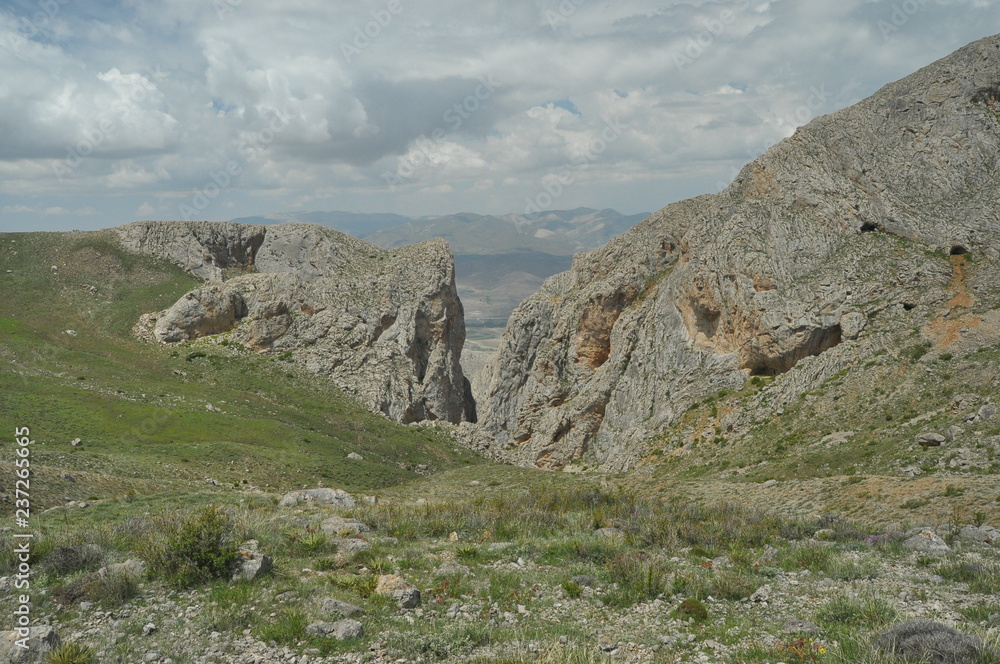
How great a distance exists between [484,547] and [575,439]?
47015mm

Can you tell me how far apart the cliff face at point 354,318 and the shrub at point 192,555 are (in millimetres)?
59227

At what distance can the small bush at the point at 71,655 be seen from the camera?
1005 centimetres

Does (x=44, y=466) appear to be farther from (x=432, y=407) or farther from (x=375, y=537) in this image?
(x=432, y=407)

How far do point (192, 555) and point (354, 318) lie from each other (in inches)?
2684

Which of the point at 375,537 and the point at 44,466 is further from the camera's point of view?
the point at 44,466

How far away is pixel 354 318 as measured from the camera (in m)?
80.8

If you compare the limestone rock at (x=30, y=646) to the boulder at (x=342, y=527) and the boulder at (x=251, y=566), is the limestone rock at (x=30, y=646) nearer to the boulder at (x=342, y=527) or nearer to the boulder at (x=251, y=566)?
the boulder at (x=251, y=566)

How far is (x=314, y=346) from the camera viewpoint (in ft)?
258

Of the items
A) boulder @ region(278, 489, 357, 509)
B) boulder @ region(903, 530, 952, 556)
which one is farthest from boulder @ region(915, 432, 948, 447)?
boulder @ region(278, 489, 357, 509)

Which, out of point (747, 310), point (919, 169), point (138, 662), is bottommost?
point (138, 662)

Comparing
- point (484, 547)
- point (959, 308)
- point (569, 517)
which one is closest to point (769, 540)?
point (569, 517)

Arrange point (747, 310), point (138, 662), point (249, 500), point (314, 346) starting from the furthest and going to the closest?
1. point (314, 346)
2. point (747, 310)
3. point (249, 500)
4. point (138, 662)

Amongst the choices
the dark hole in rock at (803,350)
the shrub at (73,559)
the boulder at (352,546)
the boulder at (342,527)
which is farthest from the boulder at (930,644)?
the dark hole in rock at (803,350)

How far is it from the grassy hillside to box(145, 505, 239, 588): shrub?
1590 cm
